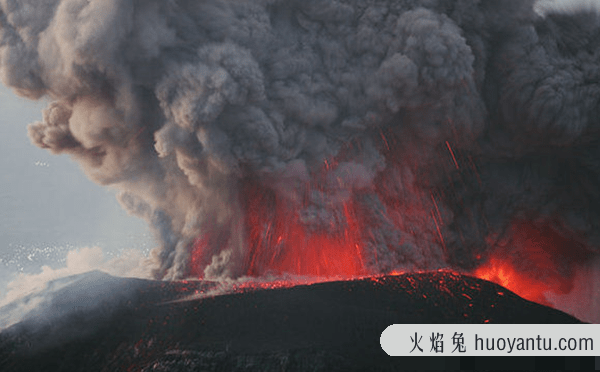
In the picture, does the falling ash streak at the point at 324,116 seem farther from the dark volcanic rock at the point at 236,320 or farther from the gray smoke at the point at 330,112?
the dark volcanic rock at the point at 236,320

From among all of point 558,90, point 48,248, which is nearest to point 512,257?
point 558,90

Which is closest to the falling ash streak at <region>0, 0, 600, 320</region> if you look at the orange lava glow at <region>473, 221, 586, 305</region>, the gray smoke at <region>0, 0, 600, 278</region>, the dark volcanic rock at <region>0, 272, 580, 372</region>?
the gray smoke at <region>0, 0, 600, 278</region>

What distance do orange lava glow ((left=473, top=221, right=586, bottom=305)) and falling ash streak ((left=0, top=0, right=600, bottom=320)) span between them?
490 millimetres

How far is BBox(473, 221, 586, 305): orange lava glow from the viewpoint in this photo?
38.3 feet

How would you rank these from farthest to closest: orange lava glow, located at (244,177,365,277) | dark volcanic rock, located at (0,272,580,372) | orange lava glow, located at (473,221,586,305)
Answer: orange lava glow, located at (473,221,586,305)
orange lava glow, located at (244,177,365,277)
dark volcanic rock, located at (0,272,580,372)

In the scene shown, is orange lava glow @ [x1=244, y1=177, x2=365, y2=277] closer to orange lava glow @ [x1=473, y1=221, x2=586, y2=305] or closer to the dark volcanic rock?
the dark volcanic rock

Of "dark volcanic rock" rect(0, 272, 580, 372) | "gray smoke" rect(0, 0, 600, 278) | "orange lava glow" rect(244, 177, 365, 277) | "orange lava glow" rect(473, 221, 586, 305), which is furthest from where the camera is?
"orange lava glow" rect(473, 221, 586, 305)

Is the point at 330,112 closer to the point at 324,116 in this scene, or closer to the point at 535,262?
the point at 324,116

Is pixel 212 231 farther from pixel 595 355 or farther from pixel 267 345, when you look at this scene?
pixel 595 355

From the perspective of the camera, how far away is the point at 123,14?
749 cm

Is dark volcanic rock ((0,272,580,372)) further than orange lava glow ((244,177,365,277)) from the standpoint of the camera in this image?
No

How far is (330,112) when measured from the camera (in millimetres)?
9141

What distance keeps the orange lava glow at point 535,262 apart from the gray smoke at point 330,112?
52 centimetres

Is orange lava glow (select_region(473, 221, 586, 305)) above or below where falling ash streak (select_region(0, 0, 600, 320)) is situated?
below
